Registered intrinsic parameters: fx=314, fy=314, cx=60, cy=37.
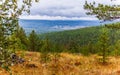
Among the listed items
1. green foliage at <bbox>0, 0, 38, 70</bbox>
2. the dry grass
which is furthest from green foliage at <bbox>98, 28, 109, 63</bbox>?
green foliage at <bbox>0, 0, 38, 70</bbox>

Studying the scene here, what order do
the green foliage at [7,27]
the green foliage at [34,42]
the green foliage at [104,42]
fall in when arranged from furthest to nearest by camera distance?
the green foliage at [34,42] < the green foliage at [104,42] < the green foliage at [7,27]

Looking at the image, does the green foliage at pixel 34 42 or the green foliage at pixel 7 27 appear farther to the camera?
the green foliage at pixel 34 42

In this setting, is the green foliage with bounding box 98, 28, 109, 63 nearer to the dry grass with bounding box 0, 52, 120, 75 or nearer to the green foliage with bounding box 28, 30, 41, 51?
the dry grass with bounding box 0, 52, 120, 75

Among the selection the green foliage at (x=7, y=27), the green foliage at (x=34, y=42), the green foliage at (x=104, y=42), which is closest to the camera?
the green foliage at (x=7, y=27)

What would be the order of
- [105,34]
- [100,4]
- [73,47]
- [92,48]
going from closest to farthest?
[100,4] → [105,34] → [73,47] → [92,48]

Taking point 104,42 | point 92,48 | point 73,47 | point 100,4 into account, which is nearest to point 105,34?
point 104,42

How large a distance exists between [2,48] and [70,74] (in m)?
4.39

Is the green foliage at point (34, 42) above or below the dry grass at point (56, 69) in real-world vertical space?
below

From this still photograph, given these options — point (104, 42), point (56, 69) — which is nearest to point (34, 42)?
point (104, 42)

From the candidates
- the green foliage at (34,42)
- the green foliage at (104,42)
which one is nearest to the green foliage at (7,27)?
the green foliage at (104,42)

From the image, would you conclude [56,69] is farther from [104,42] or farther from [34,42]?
[34,42]

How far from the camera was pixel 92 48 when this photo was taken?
9131cm

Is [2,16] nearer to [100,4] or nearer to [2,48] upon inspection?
[2,48]

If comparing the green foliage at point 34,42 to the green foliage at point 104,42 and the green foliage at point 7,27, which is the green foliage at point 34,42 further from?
the green foliage at point 7,27
